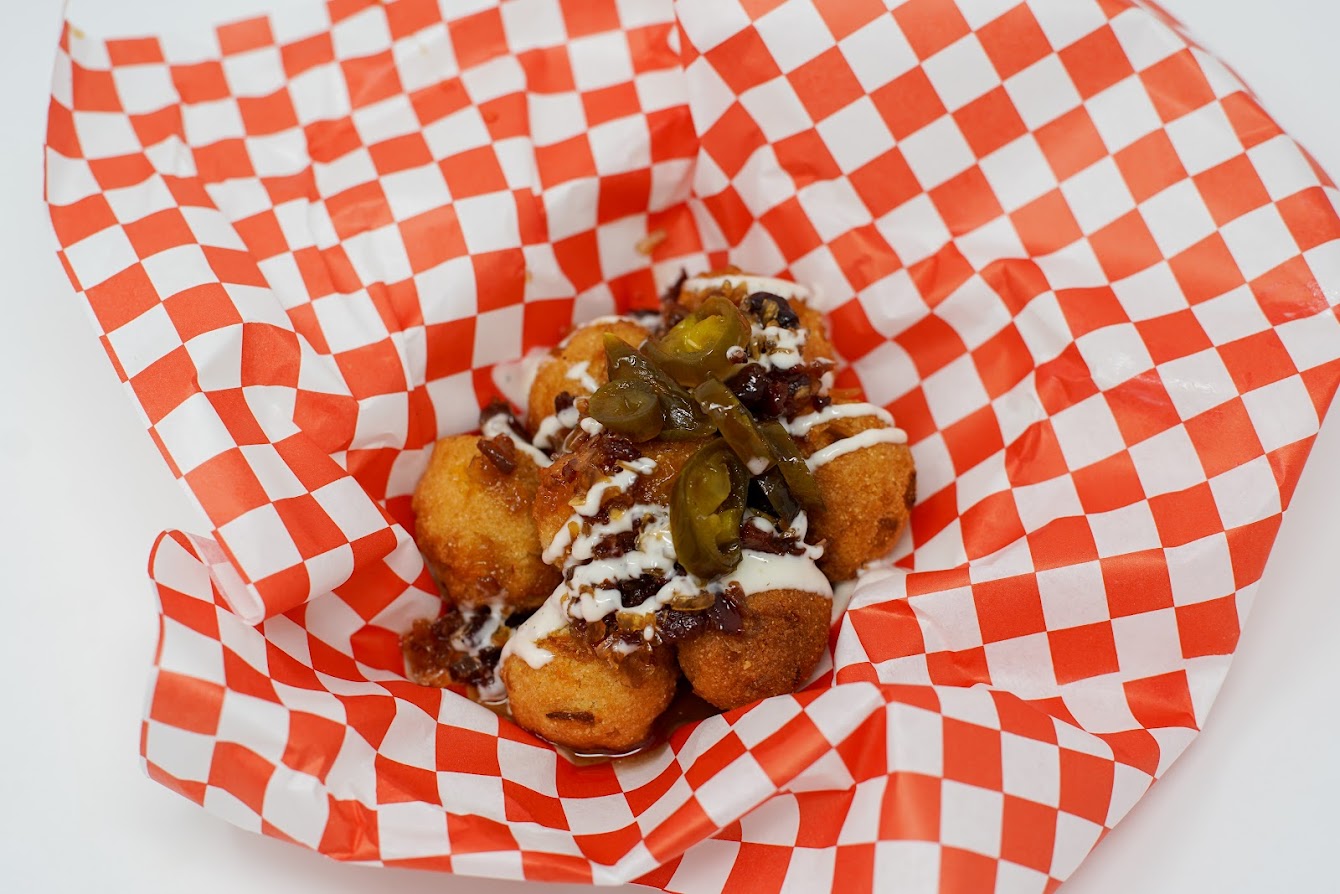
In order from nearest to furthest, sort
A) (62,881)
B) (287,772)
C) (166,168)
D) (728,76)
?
(287,772) < (62,881) < (166,168) < (728,76)

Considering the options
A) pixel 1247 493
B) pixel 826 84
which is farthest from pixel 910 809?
pixel 826 84

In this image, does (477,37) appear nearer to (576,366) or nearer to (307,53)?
(307,53)

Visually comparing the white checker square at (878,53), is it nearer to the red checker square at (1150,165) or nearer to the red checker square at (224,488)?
the red checker square at (1150,165)

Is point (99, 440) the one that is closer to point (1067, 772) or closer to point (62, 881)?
point (62, 881)

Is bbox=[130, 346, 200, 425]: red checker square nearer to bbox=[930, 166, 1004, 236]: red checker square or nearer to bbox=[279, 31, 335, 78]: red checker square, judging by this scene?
bbox=[279, 31, 335, 78]: red checker square

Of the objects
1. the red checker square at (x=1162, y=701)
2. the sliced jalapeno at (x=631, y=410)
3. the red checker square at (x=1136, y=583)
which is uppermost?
the sliced jalapeno at (x=631, y=410)

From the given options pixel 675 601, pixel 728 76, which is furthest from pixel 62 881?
pixel 728 76

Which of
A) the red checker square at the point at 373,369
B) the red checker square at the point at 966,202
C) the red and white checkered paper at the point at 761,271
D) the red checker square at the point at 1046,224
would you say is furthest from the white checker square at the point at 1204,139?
the red checker square at the point at 373,369
